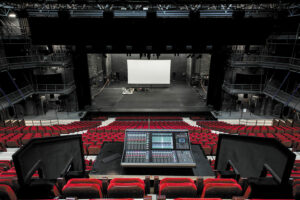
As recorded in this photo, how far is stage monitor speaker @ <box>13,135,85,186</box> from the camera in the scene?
2218 millimetres

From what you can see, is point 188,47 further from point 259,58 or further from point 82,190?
point 82,190

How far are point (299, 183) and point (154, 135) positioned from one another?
2.43 m

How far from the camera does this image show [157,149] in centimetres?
334

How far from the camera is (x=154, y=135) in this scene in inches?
141

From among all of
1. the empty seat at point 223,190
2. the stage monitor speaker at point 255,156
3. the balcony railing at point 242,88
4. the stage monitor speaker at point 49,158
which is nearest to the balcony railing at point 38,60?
the stage monitor speaker at point 49,158

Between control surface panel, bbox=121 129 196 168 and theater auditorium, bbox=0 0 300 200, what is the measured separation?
2 centimetres

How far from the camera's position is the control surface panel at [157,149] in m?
2.99

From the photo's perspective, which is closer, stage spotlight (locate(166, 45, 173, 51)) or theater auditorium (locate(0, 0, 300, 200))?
theater auditorium (locate(0, 0, 300, 200))

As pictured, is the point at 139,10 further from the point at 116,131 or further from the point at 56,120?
the point at 56,120

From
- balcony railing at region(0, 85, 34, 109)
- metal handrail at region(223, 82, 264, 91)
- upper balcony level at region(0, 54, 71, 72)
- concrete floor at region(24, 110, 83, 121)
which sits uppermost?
upper balcony level at region(0, 54, 71, 72)

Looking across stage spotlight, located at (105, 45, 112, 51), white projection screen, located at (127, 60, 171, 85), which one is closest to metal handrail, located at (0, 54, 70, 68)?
stage spotlight, located at (105, 45, 112, 51)

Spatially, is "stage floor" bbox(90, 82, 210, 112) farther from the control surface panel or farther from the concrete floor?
the control surface panel

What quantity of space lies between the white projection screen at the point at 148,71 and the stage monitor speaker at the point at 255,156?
70.5 ft

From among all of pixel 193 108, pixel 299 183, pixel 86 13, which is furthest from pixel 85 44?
Answer: pixel 299 183
